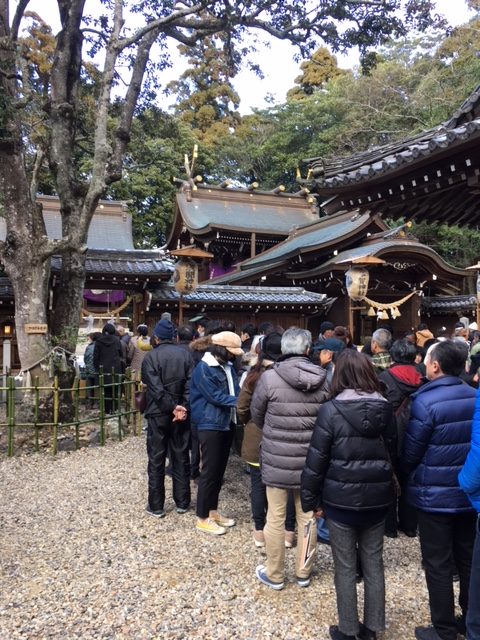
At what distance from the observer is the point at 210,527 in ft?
13.0

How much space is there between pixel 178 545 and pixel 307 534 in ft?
4.19

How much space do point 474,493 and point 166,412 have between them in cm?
265

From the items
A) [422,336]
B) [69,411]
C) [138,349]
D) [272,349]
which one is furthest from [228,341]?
[138,349]

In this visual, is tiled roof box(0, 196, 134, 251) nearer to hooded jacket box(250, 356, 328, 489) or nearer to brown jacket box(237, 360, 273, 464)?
brown jacket box(237, 360, 273, 464)

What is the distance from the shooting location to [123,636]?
2.64 metres

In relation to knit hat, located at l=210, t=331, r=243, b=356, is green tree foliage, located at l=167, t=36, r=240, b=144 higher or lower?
higher

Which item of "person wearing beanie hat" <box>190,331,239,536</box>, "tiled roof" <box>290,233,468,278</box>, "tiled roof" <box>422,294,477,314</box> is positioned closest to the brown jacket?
"person wearing beanie hat" <box>190,331,239,536</box>

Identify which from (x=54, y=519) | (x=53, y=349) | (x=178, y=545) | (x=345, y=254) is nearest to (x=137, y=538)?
(x=178, y=545)

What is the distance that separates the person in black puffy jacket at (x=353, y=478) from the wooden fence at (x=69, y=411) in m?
4.50

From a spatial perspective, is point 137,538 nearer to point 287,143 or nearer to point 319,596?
point 319,596

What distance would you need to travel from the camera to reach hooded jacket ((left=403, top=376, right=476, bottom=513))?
2.34 metres

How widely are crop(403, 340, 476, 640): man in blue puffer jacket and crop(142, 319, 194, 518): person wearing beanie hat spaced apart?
2.19 metres

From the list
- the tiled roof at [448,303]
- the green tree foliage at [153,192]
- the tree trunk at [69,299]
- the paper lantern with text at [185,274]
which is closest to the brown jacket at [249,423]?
the tree trunk at [69,299]

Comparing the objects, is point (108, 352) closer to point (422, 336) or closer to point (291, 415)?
point (422, 336)
